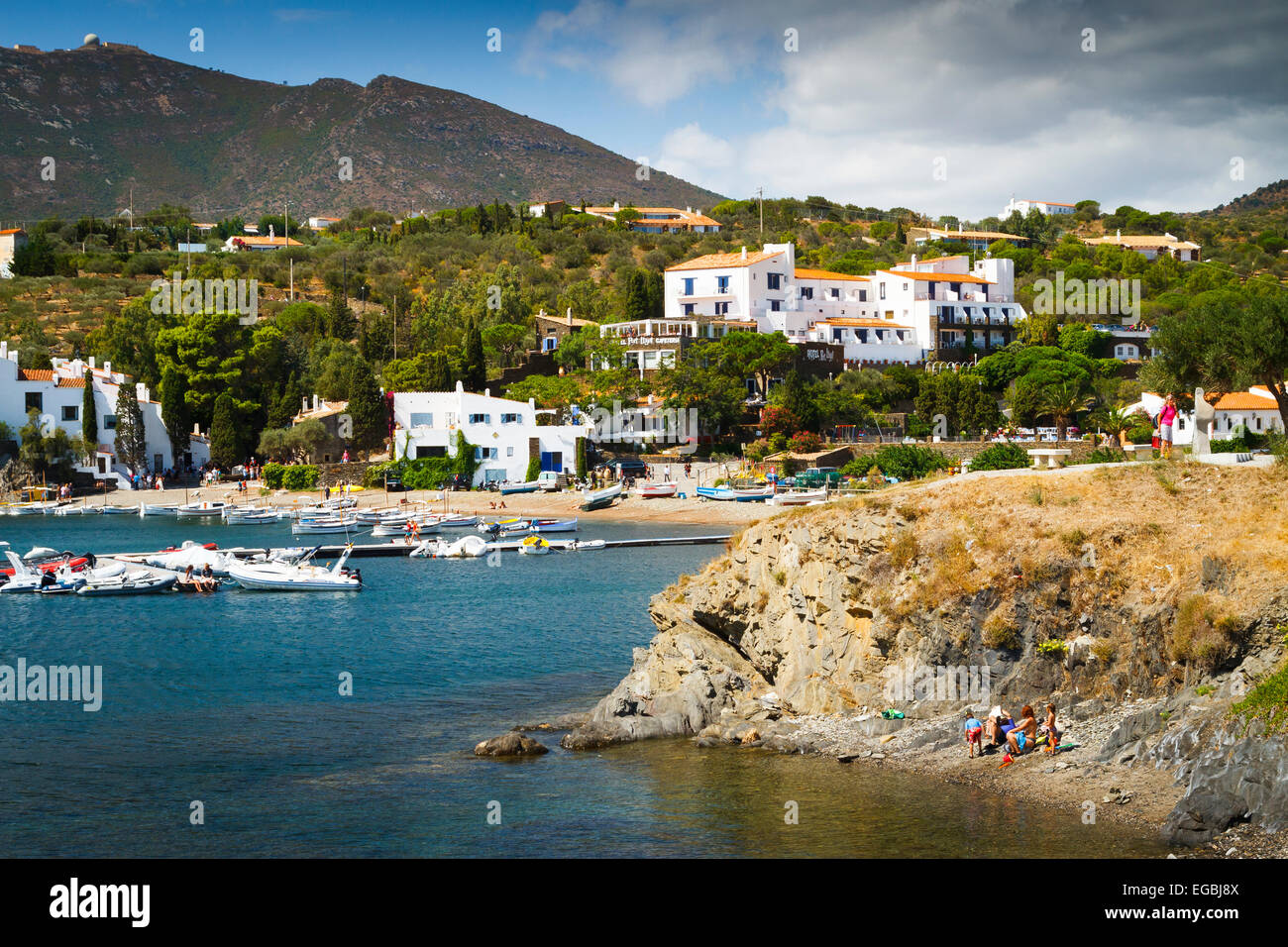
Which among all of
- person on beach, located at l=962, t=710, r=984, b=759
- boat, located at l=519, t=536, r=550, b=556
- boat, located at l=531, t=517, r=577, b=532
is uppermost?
boat, located at l=531, t=517, r=577, b=532

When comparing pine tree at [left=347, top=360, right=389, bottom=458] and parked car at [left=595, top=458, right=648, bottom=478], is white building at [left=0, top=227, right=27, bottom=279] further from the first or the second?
parked car at [left=595, top=458, right=648, bottom=478]

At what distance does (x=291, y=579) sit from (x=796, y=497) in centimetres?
3121

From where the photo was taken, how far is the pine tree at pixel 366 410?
3282 inches

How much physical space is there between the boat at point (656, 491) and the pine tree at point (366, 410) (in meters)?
19.8

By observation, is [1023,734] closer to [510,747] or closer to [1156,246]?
[510,747]

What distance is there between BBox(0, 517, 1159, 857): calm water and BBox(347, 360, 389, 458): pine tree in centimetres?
4043

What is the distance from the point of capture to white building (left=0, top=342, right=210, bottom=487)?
82500 mm

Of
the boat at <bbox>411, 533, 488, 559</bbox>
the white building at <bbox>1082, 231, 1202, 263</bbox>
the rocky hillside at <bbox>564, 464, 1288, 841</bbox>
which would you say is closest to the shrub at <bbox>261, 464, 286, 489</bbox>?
the boat at <bbox>411, 533, 488, 559</bbox>

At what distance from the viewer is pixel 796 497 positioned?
70.5 metres

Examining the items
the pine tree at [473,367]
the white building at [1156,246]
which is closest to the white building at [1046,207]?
the white building at [1156,246]

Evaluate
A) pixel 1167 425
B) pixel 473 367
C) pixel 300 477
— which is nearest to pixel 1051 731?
pixel 1167 425
